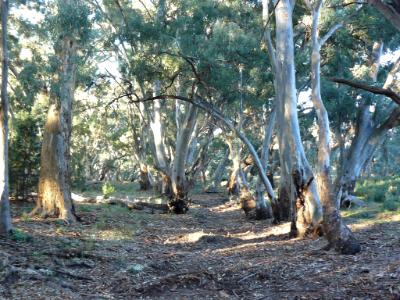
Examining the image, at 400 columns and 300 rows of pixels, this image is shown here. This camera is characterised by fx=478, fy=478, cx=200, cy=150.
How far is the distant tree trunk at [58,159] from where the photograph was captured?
40.3ft

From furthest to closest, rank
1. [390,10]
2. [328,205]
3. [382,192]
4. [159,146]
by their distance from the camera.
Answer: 1. [159,146]
2. [382,192]
3. [328,205]
4. [390,10]

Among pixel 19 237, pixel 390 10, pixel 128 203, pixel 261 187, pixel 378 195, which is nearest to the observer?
pixel 390 10

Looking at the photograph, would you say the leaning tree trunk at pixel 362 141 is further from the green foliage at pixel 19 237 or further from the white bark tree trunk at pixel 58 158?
the green foliage at pixel 19 237

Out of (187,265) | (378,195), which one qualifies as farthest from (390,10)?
(378,195)

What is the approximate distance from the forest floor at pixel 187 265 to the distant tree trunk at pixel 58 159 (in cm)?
58

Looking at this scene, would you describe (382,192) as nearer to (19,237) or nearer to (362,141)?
(362,141)

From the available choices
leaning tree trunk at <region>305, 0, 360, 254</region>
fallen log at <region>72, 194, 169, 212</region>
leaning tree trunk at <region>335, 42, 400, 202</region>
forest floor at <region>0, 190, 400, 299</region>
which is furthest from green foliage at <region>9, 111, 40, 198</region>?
leaning tree trunk at <region>335, 42, 400, 202</region>

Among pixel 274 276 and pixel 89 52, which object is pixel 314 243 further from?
pixel 89 52

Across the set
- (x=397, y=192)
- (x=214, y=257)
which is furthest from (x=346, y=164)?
(x=214, y=257)

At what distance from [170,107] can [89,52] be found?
9323 millimetres

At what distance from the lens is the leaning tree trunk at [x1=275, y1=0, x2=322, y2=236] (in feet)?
34.7

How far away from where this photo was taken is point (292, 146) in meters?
11.0

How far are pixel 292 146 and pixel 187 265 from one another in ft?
12.9

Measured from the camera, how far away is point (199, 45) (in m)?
16.2
